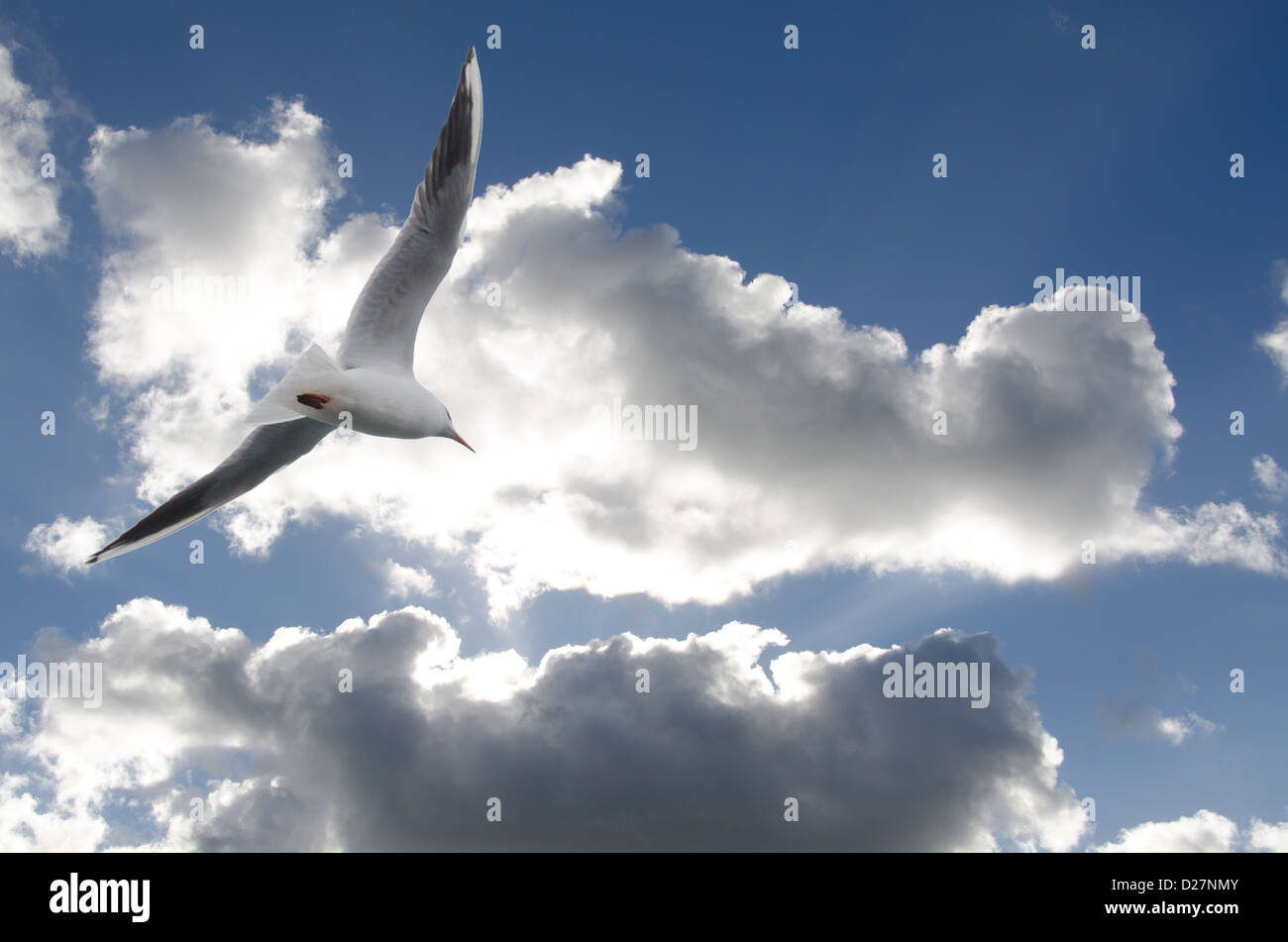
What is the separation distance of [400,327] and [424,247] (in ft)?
3.59

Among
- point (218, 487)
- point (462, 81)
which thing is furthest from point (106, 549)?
point (462, 81)

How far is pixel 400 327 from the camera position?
34.5ft

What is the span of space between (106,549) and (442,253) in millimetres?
6411

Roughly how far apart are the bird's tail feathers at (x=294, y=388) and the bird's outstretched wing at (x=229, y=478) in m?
2.24

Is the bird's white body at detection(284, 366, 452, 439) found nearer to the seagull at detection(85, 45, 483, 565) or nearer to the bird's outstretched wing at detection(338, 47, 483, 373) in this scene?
the seagull at detection(85, 45, 483, 565)

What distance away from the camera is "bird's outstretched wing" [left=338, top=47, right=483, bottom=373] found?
9820 millimetres

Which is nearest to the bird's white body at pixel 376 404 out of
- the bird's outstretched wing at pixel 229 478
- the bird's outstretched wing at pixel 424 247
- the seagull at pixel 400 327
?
the seagull at pixel 400 327

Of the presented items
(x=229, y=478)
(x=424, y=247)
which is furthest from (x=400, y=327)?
(x=229, y=478)

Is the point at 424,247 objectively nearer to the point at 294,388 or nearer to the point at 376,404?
the point at 376,404

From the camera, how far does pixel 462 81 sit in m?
9.80

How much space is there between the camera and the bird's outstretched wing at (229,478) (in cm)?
1176

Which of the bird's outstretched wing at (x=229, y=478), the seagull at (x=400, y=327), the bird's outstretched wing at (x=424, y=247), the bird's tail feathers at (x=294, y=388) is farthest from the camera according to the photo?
the bird's outstretched wing at (x=229, y=478)

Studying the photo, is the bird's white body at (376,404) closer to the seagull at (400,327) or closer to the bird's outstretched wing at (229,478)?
the seagull at (400,327)
